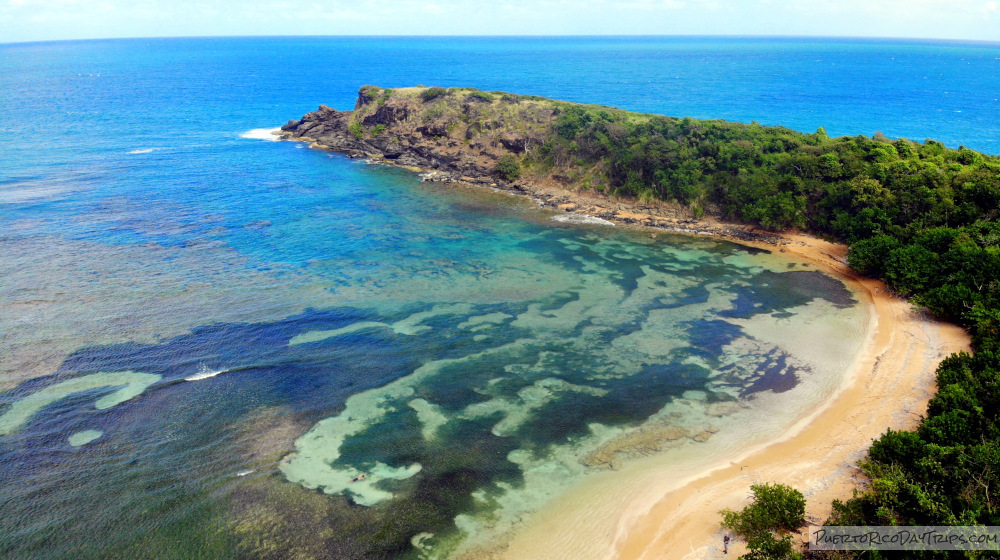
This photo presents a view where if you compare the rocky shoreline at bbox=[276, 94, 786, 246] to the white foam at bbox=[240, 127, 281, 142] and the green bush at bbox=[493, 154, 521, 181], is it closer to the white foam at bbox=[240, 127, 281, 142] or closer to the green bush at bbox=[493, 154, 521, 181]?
the green bush at bbox=[493, 154, 521, 181]

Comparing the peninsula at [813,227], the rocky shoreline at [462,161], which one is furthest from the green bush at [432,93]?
the rocky shoreline at [462,161]

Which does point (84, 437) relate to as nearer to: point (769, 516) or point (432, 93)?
point (769, 516)

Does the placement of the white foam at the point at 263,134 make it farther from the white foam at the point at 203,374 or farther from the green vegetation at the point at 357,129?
the white foam at the point at 203,374

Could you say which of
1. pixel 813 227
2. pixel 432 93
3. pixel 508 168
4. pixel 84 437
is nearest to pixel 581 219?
pixel 508 168

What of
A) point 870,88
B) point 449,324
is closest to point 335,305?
point 449,324

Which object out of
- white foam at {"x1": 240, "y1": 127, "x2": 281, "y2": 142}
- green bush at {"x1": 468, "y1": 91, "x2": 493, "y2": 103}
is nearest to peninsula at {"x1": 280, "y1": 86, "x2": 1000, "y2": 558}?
green bush at {"x1": 468, "y1": 91, "x2": 493, "y2": 103}

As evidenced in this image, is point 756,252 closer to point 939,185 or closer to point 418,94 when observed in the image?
point 939,185

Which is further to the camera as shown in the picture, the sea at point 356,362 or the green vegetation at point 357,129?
the green vegetation at point 357,129
